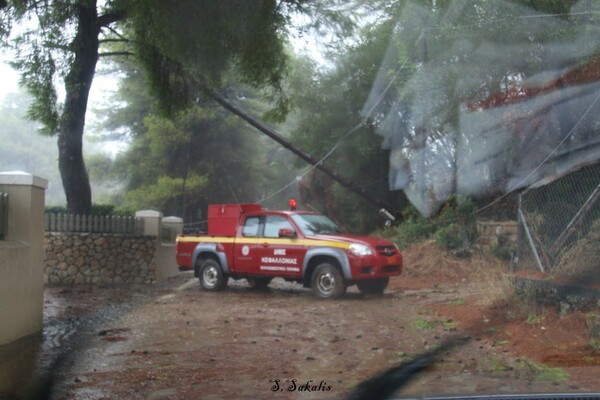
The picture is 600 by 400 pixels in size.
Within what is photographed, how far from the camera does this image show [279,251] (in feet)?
43.2

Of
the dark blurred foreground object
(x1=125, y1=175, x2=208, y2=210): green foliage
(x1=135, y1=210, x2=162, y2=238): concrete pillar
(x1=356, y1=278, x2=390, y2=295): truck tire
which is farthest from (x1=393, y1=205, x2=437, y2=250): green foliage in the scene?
the dark blurred foreground object

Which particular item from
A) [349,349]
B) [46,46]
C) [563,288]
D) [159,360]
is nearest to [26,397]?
[159,360]

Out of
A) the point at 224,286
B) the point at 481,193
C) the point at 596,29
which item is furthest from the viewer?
the point at 481,193

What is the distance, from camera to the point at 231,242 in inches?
551

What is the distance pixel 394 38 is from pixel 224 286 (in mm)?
7985

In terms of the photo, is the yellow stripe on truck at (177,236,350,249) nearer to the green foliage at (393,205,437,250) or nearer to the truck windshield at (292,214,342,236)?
the truck windshield at (292,214,342,236)

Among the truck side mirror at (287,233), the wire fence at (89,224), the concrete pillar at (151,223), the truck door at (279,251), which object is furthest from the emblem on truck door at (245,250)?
the wire fence at (89,224)

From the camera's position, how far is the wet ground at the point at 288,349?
21.2 feet

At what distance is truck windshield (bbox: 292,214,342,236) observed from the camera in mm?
13190

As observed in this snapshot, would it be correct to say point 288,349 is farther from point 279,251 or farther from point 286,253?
point 279,251

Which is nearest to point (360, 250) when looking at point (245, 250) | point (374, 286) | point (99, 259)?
point (374, 286)

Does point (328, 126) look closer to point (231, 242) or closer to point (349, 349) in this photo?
point (231, 242)

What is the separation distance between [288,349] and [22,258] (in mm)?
3520

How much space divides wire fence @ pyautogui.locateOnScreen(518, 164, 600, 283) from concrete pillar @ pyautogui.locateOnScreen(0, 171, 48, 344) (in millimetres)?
6903
